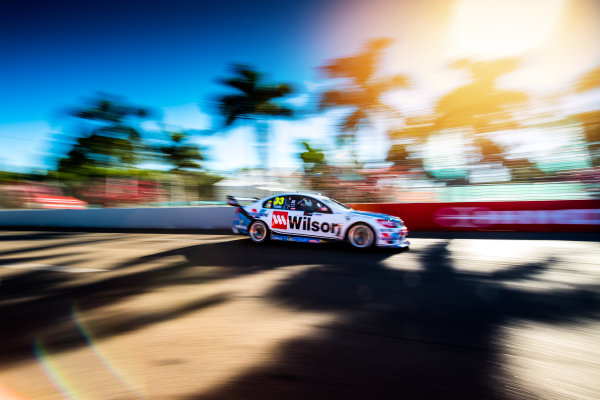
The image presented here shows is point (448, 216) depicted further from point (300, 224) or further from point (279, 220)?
point (279, 220)

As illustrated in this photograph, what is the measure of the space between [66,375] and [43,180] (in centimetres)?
2151

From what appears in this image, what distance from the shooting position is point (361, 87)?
20.0m

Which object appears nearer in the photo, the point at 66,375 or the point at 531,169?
the point at 66,375

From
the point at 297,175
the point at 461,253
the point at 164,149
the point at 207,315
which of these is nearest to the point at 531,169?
the point at 461,253

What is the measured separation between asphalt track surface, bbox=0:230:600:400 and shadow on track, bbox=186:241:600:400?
1cm

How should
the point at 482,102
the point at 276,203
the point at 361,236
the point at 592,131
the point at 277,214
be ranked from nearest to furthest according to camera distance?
the point at 361,236 → the point at 277,214 → the point at 276,203 → the point at 592,131 → the point at 482,102

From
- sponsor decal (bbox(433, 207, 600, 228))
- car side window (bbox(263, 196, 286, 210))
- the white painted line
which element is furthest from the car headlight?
sponsor decal (bbox(433, 207, 600, 228))

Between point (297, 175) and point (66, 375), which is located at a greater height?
point (297, 175)

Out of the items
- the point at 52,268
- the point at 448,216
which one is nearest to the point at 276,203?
the point at 52,268

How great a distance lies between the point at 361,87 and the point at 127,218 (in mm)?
14846

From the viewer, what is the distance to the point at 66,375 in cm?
230

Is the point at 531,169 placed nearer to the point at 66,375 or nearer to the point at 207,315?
the point at 207,315

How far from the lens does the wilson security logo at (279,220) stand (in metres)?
8.12

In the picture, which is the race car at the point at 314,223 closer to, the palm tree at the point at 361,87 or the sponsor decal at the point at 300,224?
the sponsor decal at the point at 300,224
